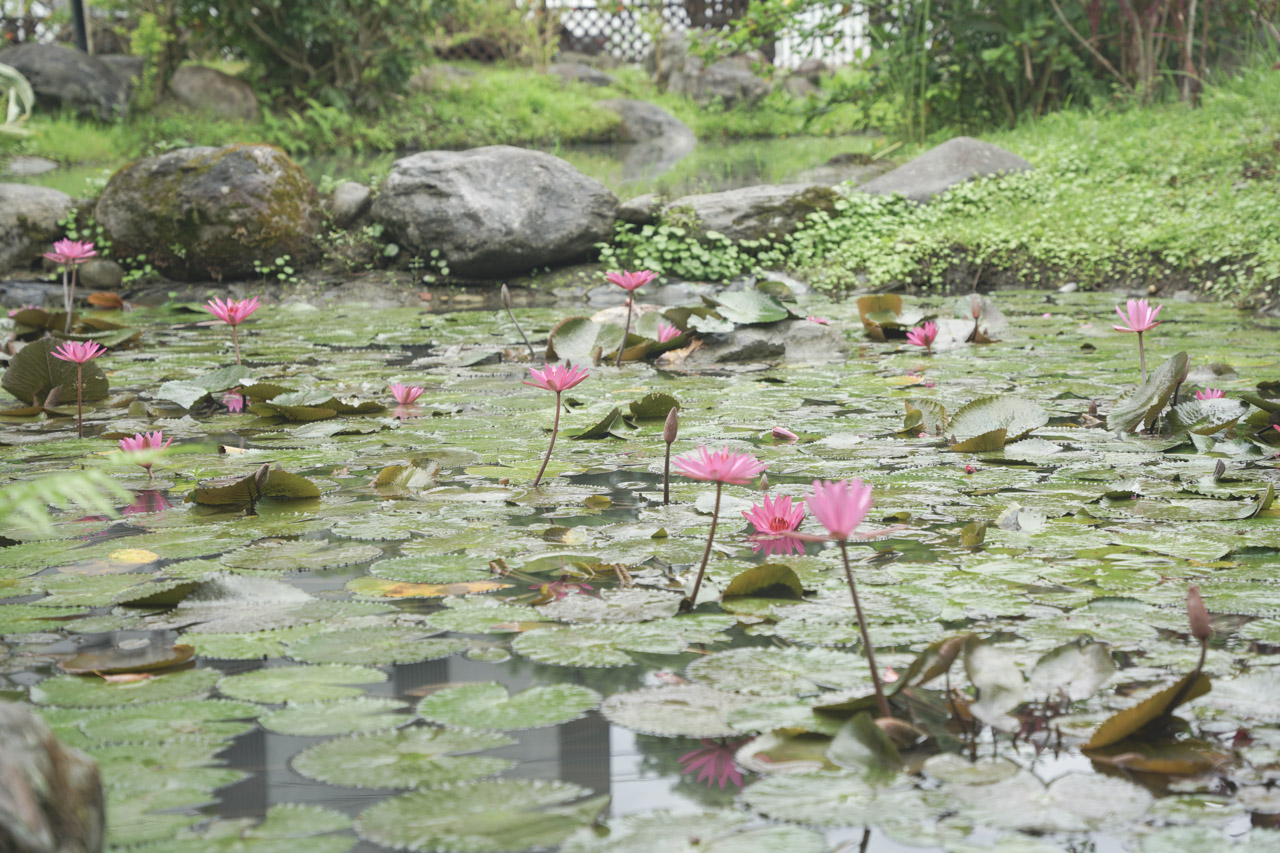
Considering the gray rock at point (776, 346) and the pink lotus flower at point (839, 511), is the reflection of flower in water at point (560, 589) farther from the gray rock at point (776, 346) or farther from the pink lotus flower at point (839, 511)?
the gray rock at point (776, 346)

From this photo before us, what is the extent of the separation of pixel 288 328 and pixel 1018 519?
349cm

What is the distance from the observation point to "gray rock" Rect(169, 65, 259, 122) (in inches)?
421

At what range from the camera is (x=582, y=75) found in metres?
14.6

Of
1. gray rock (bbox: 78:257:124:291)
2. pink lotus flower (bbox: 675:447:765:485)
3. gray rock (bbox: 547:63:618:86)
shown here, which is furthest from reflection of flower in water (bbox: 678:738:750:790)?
gray rock (bbox: 547:63:618:86)

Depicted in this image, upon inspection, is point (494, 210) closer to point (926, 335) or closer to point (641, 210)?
point (641, 210)

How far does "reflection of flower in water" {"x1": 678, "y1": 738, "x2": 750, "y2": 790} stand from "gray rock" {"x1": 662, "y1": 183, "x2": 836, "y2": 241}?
4694mm

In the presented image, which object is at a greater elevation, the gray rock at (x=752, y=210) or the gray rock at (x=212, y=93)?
the gray rock at (x=212, y=93)

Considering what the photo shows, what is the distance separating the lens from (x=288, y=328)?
4328 millimetres

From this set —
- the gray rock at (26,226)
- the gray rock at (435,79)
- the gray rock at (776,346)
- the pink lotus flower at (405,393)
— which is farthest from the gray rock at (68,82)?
the pink lotus flower at (405,393)

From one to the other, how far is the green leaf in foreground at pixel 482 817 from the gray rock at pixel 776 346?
2.55 m

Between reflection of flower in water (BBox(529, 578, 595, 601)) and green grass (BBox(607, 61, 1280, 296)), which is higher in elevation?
green grass (BBox(607, 61, 1280, 296))

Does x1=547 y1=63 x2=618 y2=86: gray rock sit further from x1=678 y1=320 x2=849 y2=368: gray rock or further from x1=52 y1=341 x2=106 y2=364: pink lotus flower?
x1=52 y1=341 x2=106 y2=364: pink lotus flower

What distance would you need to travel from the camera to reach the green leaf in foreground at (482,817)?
2.67 ft

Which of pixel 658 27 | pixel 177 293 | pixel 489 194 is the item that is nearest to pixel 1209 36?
pixel 489 194
